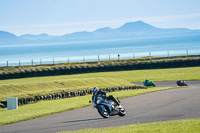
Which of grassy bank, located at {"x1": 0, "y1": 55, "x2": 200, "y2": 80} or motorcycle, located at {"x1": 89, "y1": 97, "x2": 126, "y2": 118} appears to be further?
grassy bank, located at {"x1": 0, "y1": 55, "x2": 200, "y2": 80}

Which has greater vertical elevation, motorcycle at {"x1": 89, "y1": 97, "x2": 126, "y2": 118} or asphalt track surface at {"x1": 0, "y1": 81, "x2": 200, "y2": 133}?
motorcycle at {"x1": 89, "y1": 97, "x2": 126, "y2": 118}

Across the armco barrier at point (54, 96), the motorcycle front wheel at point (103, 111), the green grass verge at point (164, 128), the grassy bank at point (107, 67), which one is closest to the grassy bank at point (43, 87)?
the armco barrier at point (54, 96)

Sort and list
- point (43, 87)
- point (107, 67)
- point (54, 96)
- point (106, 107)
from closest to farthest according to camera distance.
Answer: point (106, 107)
point (54, 96)
point (43, 87)
point (107, 67)

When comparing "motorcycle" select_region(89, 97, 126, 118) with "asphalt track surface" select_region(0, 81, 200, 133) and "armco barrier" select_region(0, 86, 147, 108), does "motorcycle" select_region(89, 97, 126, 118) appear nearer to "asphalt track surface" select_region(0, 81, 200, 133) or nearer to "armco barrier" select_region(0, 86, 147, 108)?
"asphalt track surface" select_region(0, 81, 200, 133)

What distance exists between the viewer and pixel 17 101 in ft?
80.7

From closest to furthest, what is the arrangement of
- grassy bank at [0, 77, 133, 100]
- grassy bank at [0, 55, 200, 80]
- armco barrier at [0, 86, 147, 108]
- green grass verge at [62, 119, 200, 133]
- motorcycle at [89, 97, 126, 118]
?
green grass verge at [62, 119, 200, 133]
motorcycle at [89, 97, 126, 118]
armco barrier at [0, 86, 147, 108]
grassy bank at [0, 77, 133, 100]
grassy bank at [0, 55, 200, 80]

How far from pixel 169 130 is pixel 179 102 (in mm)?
10102

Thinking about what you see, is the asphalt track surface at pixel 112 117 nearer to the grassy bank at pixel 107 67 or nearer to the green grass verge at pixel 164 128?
the green grass verge at pixel 164 128

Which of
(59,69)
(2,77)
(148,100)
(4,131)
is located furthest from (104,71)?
(4,131)

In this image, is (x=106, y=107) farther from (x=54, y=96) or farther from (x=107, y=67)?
(x=107, y=67)

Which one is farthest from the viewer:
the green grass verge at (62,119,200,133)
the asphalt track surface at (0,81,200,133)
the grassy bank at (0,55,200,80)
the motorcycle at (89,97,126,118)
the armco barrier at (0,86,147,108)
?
the grassy bank at (0,55,200,80)

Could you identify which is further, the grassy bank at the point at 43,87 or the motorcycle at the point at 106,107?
the grassy bank at the point at 43,87

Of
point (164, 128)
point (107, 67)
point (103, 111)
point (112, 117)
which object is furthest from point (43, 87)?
point (107, 67)

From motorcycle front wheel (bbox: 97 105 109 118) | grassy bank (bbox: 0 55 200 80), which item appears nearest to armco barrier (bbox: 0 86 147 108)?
motorcycle front wheel (bbox: 97 105 109 118)
